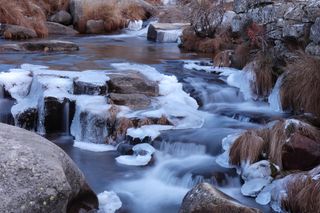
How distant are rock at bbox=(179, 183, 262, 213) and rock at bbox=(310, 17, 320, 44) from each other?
11.2 ft

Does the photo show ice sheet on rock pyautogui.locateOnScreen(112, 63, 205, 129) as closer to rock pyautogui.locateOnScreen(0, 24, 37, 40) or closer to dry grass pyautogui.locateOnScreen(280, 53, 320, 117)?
dry grass pyautogui.locateOnScreen(280, 53, 320, 117)

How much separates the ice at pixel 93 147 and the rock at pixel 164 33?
770 centimetres

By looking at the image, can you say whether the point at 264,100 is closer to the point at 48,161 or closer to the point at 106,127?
the point at 106,127

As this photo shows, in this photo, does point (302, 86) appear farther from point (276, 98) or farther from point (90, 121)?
point (90, 121)

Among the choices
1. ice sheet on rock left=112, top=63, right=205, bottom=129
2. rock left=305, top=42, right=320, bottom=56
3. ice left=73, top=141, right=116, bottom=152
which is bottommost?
ice left=73, top=141, right=116, bottom=152

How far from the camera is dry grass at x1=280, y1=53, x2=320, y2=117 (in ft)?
22.5

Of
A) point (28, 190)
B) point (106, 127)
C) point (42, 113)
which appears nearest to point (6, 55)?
point (42, 113)

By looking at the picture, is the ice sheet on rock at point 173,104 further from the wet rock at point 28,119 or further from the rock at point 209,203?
the rock at point 209,203

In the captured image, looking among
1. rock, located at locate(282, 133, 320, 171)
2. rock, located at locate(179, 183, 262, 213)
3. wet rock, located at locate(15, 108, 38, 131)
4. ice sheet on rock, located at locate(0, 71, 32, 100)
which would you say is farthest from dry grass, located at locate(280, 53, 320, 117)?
ice sheet on rock, located at locate(0, 71, 32, 100)

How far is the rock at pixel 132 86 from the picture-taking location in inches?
313

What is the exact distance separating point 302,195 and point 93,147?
3.05 m

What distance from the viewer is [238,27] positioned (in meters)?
10.3

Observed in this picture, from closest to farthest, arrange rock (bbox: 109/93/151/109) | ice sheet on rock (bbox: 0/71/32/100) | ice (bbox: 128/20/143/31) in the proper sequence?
rock (bbox: 109/93/151/109) < ice sheet on rock (bbox: 0/71/32/100) < ice (bbox: 128/20/143/31)

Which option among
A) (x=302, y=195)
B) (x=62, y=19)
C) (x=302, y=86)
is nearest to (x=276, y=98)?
(x=302, y=86)
